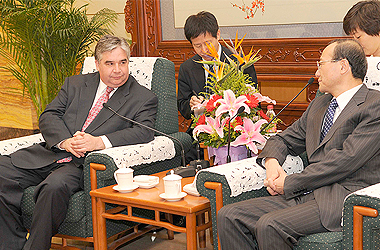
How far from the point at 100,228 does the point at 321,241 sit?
118 cm

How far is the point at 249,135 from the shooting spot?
8.23ft

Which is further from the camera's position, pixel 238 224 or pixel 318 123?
pixel 318 123

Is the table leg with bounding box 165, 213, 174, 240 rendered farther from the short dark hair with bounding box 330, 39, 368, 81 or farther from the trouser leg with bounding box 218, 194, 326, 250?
the short dark hair with bounding box 330, 39, 368, 81

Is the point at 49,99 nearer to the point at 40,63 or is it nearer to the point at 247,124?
the point at 40,63

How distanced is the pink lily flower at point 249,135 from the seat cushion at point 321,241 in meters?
0.61

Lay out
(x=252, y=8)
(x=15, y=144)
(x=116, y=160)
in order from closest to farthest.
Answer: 1. (x=116, y=160)
2. (x=15, y=144)
3. (x=252, y=8)

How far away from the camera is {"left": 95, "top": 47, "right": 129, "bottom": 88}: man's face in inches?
120

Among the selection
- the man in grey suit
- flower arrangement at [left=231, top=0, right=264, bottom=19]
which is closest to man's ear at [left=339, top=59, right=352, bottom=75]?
the man in grey suit

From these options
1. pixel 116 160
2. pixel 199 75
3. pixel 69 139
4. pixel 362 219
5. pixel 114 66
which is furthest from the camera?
pixel 199 75

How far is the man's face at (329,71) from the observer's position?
7.45 ft

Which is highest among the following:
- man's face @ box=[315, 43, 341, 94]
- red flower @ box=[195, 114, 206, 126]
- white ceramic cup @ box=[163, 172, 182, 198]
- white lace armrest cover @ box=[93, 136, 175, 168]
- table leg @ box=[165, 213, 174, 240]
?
man's face @ box=[315, 43, 341, 94]

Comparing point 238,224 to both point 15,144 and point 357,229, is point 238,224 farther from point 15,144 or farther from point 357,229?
point 15,144

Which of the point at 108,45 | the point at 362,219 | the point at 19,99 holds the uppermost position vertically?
the point at 108,45

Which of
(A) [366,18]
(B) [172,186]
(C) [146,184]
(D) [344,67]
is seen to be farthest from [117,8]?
(D) [344,67]
